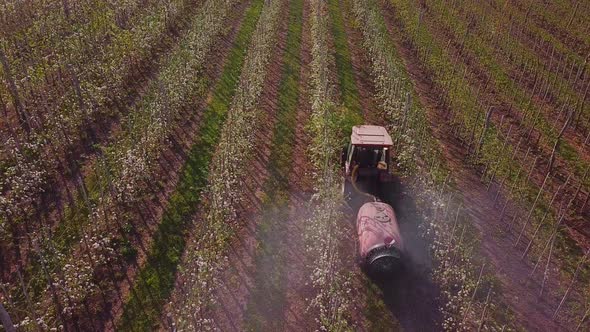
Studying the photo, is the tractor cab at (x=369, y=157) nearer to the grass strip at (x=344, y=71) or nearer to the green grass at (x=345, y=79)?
the green grass at (x=345, y=79)

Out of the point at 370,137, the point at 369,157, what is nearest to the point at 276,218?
the point at 369,157

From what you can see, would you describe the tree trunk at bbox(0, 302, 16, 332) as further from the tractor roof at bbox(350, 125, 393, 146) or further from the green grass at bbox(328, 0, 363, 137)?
the green grass at bbox(328, 0, 363, 137)

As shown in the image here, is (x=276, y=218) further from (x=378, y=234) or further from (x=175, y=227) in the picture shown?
(x=378, y=234)

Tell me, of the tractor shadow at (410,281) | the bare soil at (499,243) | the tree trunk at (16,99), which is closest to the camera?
the tractor shadow at (410,281)

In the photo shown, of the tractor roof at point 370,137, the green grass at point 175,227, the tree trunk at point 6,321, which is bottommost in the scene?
the green grass at point 175,227

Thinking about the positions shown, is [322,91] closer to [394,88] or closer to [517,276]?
[394,88]

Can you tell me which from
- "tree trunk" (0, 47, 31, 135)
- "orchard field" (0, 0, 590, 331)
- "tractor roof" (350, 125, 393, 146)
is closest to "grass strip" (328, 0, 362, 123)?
"orchard field" (0, 0, 590, 331)

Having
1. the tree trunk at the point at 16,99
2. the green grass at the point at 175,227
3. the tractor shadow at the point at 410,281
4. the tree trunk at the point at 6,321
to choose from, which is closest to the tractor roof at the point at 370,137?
the tractor shadow at the point at 410,281
